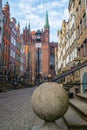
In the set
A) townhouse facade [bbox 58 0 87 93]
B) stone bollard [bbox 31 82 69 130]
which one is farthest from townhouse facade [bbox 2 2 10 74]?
stone bollard [bbox 31 82 69 130]

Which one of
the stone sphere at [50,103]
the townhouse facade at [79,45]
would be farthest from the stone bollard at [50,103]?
the townhouse facade at [79,45]

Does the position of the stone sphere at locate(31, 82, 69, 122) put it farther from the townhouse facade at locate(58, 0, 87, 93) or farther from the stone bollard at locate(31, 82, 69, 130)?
the townhouse facade at locate(58, 0, 87, 93)

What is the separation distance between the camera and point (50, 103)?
577 cm

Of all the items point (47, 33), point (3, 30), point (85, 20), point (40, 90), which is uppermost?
point (47, 33)

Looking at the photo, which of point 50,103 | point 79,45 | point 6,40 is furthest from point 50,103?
point 6,40

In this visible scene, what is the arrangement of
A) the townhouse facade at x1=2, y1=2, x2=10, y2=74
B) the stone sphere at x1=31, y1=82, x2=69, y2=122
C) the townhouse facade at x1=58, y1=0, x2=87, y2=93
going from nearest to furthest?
the stone sphere at x1=31, y1=82, x2=69, y2=122 < the townhouse facade at x1=58, y1=0, x2=87, y2=93 < the townhouse facade at x1=2, y1=2, x2=10, y2=74

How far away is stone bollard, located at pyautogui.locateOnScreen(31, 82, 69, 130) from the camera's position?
578 centimetres

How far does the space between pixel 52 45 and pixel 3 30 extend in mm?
82876

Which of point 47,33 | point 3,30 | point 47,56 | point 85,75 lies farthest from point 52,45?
point 85,75

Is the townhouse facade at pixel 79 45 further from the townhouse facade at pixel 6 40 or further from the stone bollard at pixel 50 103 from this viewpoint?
the townhouse facade at pixel 6 40

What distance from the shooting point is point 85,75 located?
1644cm

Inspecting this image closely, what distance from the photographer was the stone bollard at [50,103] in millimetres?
5781

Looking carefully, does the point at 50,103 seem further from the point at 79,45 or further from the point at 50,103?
the point at 79,45

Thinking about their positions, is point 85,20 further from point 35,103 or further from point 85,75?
point 35,103
